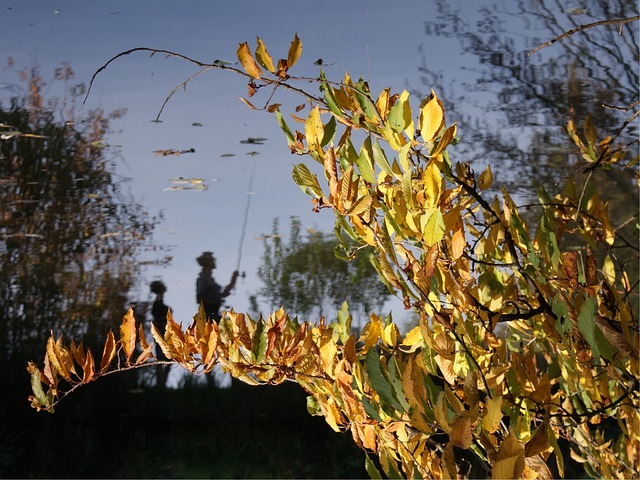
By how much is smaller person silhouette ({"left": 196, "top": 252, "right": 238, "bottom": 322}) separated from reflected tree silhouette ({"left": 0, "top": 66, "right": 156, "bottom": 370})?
276 millimetres

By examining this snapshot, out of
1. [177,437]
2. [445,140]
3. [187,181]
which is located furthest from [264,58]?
[177,437]

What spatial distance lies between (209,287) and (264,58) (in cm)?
247

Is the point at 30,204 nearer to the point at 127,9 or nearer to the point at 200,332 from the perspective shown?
the point at 127,9

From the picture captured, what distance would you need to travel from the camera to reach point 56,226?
9.50ft

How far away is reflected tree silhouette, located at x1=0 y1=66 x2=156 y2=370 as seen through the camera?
2875mm

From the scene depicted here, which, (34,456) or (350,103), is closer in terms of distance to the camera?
(350,103)

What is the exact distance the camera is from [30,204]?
9.50 ft

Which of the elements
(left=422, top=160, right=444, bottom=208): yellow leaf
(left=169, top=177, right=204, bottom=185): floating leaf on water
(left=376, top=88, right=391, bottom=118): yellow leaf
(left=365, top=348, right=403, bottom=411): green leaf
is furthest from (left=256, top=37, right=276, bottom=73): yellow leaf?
(left=169, top=177, right=204, bottom=185): floating leaf on water

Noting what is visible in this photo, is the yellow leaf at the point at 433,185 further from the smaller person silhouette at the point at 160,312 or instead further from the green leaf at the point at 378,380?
the smaller person silhouette at the point at 160,312

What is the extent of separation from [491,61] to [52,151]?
2.27 meters

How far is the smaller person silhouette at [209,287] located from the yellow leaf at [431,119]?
8.20 feet

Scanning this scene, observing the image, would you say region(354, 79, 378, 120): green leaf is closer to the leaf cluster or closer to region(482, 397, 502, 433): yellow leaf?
the leaf cluster

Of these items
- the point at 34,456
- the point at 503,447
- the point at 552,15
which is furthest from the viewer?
the point at 552,15

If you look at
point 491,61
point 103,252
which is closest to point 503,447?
point 103,252
